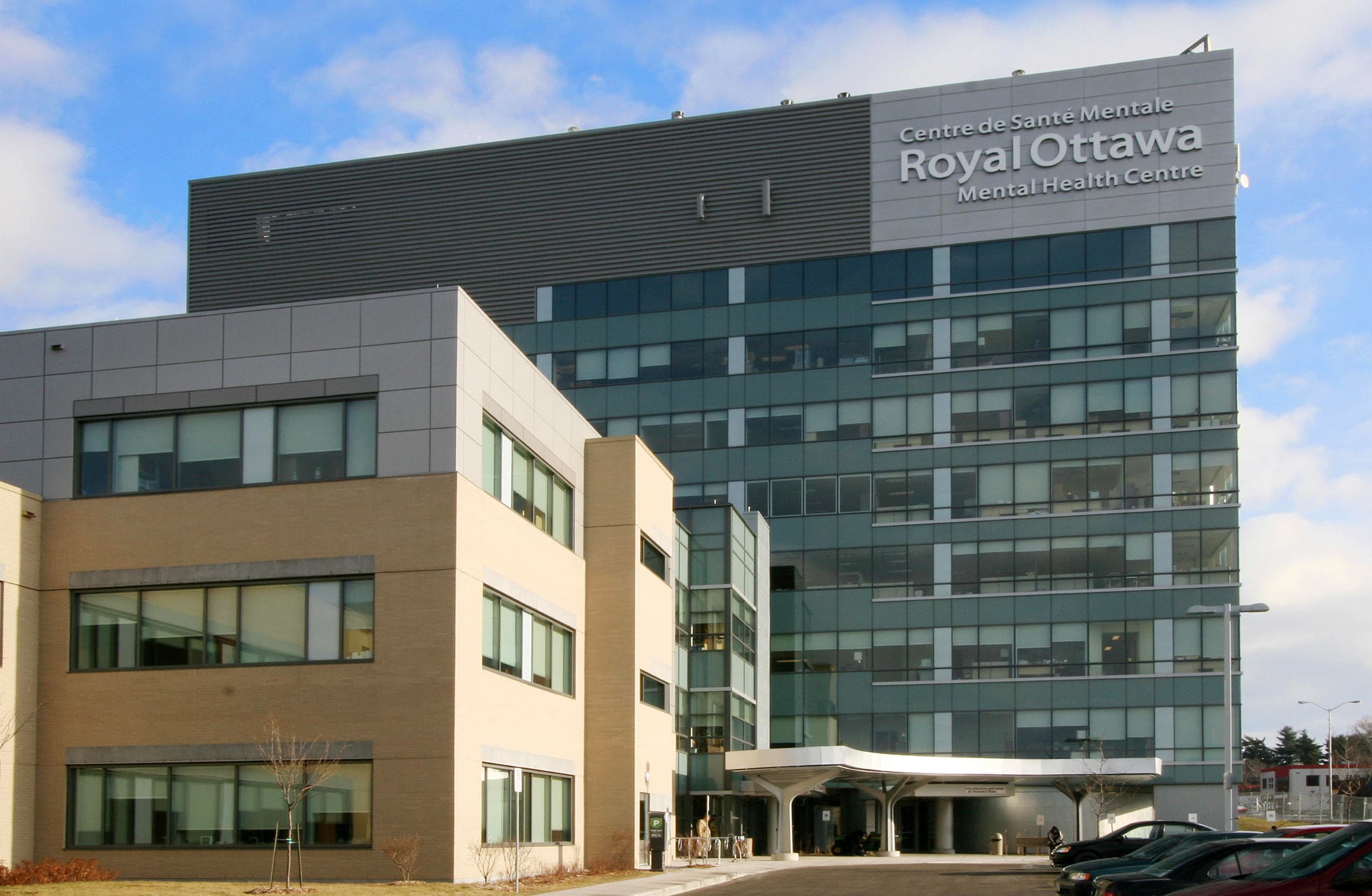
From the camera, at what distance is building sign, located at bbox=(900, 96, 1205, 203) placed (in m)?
73.9

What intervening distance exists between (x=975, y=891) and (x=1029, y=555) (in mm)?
38319

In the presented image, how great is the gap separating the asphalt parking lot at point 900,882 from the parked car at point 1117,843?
1.07m

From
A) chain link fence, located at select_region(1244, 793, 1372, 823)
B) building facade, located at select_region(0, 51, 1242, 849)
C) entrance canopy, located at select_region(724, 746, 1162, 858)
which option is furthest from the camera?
chain link fence, located at select_region(1244, 793, 1372, 823)

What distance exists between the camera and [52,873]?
31391mm

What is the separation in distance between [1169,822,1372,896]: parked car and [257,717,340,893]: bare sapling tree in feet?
73.7

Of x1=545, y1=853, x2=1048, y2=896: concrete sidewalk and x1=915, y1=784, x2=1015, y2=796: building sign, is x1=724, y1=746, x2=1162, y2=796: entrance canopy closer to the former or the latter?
x1=915, y1=784, x2=1015, y2=796: building sign

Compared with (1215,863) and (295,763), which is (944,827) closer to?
(295,763)

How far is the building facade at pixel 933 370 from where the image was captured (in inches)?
2805

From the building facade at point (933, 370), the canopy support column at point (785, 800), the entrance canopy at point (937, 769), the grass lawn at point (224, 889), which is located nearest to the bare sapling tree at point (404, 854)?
the grass lawn at point (224, 889)

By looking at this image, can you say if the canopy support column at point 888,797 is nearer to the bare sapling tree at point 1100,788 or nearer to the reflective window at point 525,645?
the bare sapling tree at point 1100,788

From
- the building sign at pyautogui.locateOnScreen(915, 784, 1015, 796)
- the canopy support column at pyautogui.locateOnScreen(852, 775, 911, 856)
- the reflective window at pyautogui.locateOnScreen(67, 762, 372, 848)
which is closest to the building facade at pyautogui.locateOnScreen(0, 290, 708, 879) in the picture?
the reflective window at pyautogui.locateOnScreen(67, 762, 372, 848)

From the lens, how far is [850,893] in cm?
3488

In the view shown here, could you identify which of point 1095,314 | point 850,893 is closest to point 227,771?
point 850,893

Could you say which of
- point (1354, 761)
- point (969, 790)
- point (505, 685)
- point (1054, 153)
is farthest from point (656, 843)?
point (1354, 761)
